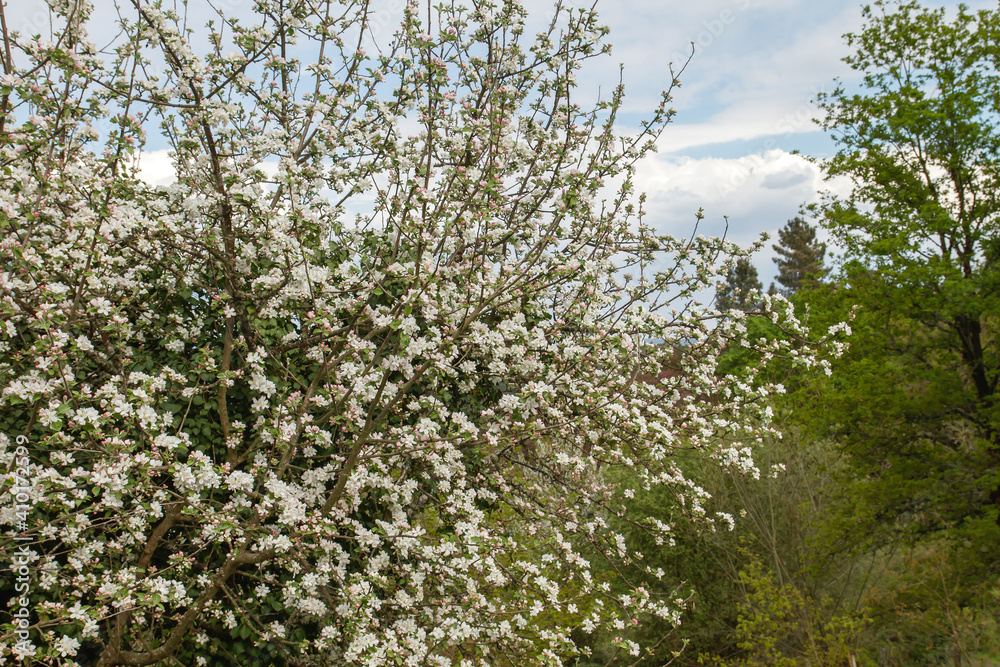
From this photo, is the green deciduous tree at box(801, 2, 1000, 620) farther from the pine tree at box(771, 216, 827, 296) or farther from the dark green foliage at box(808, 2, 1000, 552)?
the pine tree at box(771, 216, 827, 296)

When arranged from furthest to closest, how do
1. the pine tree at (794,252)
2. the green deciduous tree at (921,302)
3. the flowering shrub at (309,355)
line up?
the pine tree at (794,252) → the green deciduous tree at (921,302) → the flowering shrub at (309,355)

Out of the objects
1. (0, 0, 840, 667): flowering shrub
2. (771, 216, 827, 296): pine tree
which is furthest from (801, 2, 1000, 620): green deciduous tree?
(771, 216, 827, 296): pine tree

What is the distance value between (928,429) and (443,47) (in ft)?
50.5

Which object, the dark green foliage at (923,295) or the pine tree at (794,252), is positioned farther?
the pine tree at (794,252)

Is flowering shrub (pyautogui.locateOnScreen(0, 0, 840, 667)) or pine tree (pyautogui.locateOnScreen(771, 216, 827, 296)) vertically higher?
pine tree (pyautogui.locateOnScreen(771, 216, 827, 296))

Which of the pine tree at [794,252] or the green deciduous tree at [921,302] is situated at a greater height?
the pine tree at [794,252]

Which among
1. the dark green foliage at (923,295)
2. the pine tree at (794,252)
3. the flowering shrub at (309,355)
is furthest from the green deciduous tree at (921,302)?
the pine tree at (794,252)

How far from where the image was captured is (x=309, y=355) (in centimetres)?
491

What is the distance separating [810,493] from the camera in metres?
15.0

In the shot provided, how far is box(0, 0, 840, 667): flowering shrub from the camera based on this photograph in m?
4.04

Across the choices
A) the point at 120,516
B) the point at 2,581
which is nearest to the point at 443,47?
A: the point at 120,516

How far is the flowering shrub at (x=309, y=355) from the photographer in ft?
13.3

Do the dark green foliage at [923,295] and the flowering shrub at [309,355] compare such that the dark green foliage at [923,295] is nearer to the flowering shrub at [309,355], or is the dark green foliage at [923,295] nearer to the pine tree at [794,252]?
the flowering shrub at [309,355]

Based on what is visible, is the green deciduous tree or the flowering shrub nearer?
the flowering shrub
